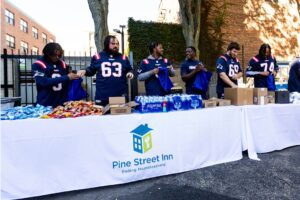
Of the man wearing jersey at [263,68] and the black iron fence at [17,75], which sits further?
the black iron fence at [17,75]

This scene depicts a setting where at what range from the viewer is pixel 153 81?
13.4 feet

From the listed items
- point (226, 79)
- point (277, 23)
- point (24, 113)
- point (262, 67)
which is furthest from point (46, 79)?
point (277, 23)

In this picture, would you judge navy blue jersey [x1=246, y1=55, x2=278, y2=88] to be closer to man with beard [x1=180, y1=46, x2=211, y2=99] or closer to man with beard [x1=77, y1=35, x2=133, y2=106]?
man with beard [x1=180, y1=46, x2=211, y2=99]

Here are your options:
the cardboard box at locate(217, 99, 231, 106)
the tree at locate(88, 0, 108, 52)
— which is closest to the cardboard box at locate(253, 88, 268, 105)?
the cardboard box at locate(217, 99, 231, 106)

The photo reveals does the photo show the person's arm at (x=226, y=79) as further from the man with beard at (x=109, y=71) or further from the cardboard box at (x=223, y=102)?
the man with beard at (x=109, y=71)

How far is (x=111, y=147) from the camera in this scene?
283cm

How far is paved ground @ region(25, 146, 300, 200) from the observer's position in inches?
105

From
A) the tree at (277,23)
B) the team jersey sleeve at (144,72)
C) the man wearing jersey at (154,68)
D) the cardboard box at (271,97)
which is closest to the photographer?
the team jersey sleeve at (144,72)

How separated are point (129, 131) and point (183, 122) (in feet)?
2.37

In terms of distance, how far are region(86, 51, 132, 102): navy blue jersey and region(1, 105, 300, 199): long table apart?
0.83 meters

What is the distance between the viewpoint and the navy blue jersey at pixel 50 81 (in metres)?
3.17

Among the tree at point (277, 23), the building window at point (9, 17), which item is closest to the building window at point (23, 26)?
the building window at point (9, 17)

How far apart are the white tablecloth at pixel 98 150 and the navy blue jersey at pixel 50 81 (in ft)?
2.50

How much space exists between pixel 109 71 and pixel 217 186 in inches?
81.1
